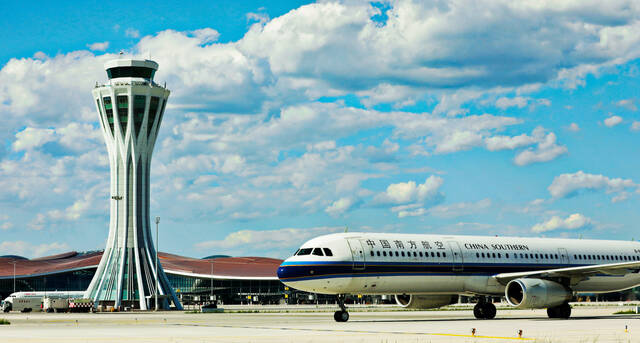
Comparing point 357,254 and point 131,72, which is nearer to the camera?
point 357,254

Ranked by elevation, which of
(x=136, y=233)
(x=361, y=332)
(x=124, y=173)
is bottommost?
(x=361, y=332)

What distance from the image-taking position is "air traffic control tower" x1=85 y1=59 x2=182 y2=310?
11762cm

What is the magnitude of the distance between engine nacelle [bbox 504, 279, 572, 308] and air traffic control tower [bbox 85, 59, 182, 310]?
254 ft

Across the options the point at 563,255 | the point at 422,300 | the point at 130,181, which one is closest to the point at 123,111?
the point at 130,181

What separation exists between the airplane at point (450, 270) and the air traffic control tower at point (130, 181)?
74.6 metres

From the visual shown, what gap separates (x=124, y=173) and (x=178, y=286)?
5789cm

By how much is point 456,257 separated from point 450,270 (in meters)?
0.91

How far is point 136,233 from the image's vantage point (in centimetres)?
12331

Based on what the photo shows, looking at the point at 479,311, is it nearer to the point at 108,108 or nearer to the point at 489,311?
the point at 489,311

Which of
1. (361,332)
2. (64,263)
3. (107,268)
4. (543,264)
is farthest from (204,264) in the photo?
(361,332)

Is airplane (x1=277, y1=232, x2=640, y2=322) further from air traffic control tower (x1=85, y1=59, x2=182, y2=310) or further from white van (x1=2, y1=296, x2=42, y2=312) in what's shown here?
air traffic control tower (x1=85, y1=59, x2=182, y2=310)

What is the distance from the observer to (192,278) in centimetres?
17012

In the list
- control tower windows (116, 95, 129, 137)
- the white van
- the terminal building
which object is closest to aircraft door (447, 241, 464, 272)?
the white van

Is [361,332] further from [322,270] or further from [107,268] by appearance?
[107,268]
